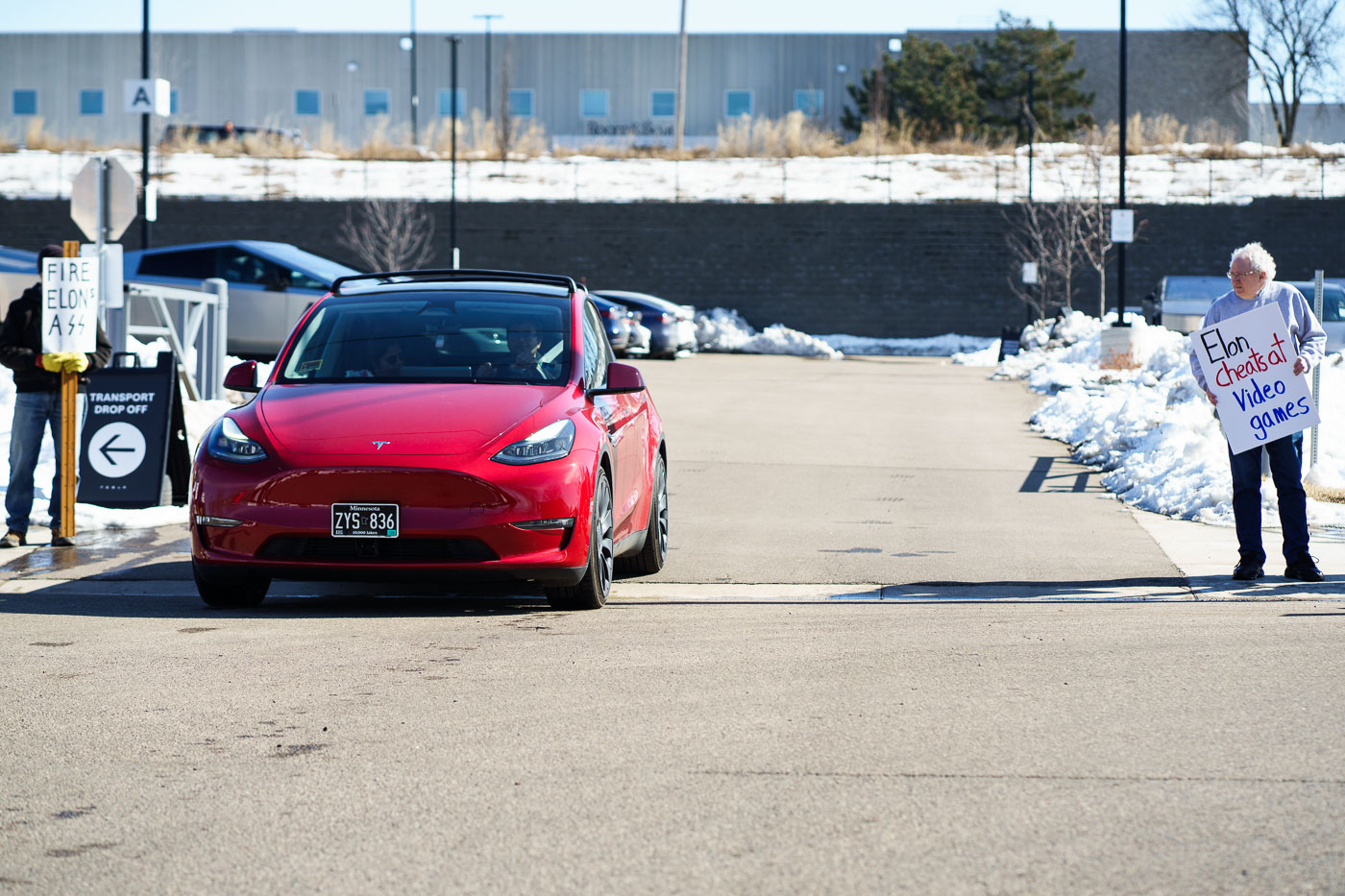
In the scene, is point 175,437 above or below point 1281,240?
below

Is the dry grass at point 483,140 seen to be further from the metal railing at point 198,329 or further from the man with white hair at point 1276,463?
the man with white hair at point 1276,463

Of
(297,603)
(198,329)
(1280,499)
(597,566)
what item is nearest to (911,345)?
(198,329)

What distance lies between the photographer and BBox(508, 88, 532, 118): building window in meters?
66.7

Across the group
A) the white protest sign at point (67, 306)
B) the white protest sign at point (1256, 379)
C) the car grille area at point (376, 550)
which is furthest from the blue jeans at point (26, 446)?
the white protest sign at point (1256, 379)

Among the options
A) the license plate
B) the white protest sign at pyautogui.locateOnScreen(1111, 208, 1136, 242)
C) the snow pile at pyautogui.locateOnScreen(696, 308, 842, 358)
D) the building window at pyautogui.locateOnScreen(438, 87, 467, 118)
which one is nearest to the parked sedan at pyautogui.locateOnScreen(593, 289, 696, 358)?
the snow pile at pyautogui.locateOnScreen(696, 308, 842, 358)

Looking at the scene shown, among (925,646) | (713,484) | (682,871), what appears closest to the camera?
(682,871)

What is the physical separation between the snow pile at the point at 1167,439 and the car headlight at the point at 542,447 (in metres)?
5.35

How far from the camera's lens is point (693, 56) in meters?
65.8

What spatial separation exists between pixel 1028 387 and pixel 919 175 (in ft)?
89.0

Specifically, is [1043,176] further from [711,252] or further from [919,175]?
[711,252]

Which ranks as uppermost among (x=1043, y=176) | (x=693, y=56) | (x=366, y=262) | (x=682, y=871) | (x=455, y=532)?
(x=693, y=56)

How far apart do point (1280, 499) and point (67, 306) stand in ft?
23.9

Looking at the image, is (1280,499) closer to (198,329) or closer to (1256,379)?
(1256,379)

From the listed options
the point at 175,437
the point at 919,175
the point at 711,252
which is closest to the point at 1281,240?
the point at 919,175
